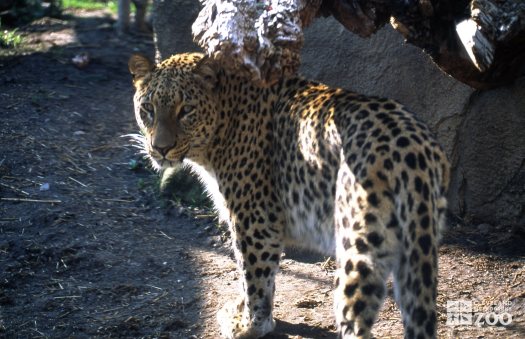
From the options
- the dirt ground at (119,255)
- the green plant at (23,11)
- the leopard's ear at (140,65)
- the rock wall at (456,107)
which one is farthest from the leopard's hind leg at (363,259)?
the green plant at (23,11)

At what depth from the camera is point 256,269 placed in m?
6.20

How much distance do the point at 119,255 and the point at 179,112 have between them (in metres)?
1.92

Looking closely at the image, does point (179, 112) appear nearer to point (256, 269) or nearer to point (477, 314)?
point (256, 269)

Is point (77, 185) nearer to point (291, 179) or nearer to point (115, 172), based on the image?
point (115, 172)

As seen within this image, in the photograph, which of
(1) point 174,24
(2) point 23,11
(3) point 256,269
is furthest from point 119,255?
(2) point 23,11

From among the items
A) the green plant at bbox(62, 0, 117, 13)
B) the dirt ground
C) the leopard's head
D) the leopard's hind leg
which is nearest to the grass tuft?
the dirt ground

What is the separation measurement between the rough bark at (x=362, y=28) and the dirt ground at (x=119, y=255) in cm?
182

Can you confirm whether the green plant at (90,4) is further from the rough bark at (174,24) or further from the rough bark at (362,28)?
the rough bark at (362,28)

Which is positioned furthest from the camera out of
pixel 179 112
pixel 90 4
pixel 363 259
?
pixel 90 4

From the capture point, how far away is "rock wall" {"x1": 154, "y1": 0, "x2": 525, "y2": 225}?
7.21 metres

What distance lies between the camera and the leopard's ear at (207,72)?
21.2ft

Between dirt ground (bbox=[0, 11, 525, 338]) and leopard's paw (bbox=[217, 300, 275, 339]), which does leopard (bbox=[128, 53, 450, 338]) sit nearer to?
leopard's paw (bbox=[217, 300, 275, 339])

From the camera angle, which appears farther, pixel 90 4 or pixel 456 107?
pixel 90 4

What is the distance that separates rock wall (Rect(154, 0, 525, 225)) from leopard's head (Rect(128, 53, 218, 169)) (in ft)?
6.75
